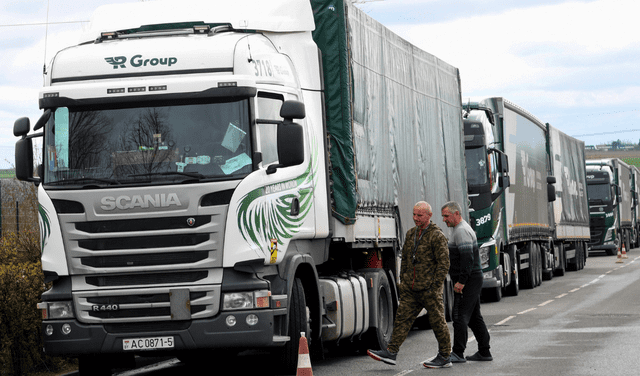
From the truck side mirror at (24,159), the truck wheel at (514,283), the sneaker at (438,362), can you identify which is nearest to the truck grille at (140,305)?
the truck side mirror at (24,159)

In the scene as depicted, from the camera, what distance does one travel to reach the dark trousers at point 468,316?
1196 centimetres

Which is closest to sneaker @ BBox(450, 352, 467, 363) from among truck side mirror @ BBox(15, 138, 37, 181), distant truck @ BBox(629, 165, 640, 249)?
truck side mirror @ BBox(15, 138, 37, 181)

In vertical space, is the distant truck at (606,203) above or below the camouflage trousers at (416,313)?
above

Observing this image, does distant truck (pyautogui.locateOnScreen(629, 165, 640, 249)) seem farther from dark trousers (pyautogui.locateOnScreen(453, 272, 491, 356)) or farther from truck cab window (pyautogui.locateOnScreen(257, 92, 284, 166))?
truck cab window (pyautogui.locateOnScreen(257, 92, 284, 166))

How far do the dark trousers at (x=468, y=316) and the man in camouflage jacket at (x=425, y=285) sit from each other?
1.46 ft

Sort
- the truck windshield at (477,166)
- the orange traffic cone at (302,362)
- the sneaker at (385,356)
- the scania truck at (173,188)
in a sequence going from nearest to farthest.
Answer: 1. the orange traffic cone at (302,362)
2. the scania truck at (173,188)
3. the sneaker at (385,356)
4. the truck windshield at (477,166)

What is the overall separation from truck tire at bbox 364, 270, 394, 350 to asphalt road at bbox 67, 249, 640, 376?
253mm

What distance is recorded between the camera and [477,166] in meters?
21.6

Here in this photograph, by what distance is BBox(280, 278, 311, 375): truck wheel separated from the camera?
10.4m

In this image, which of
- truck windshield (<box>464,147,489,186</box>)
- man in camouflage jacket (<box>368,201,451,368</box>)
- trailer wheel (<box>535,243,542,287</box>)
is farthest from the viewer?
trailer wheel (<box>535,243,542,287</box>)

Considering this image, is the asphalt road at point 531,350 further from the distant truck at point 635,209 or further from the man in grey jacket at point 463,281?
the distant truck at point 635,209

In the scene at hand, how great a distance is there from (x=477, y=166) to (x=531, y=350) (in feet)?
29.3

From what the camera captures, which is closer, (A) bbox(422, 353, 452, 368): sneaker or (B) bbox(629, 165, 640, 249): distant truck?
(A) bbox(422, 353, 452, 368): sneaker

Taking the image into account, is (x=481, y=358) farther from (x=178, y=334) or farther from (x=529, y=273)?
(x=529, y=273)
